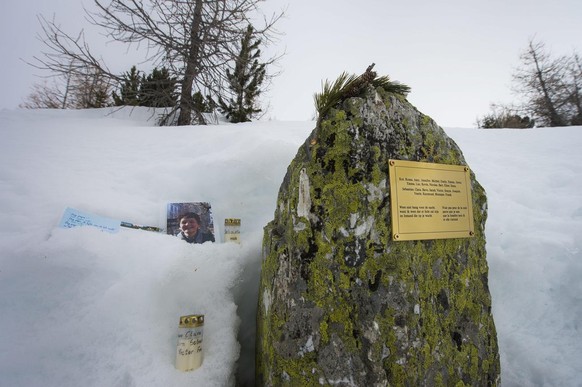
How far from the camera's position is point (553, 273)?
1628 mm

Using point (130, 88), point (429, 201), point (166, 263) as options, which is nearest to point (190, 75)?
point (130, 88)

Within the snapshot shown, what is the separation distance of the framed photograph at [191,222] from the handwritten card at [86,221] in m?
0.30

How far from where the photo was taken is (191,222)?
1828 millimetres

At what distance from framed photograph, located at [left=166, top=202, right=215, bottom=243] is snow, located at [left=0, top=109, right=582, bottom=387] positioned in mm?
89

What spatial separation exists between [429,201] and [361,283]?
0.48m

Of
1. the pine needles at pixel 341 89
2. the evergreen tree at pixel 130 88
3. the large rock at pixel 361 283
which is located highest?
the evergreen tree at pixel 130 88

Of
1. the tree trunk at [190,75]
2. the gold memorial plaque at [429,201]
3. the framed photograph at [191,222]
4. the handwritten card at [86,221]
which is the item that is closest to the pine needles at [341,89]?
the gold memorial plaque at [429,201]

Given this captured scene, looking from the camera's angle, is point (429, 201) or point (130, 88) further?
point (130, 88)

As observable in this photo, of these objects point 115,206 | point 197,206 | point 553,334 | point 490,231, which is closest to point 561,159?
point 490,231

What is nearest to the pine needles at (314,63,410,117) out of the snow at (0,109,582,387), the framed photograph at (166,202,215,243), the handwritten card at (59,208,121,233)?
the snow at (0,109,582,387)

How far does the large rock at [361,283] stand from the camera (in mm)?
1025

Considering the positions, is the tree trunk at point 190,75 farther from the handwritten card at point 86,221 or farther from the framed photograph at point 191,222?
the handwritten card at point 86,221

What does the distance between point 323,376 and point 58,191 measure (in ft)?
6.22

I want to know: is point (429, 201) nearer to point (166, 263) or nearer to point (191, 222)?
point (166, 263)
